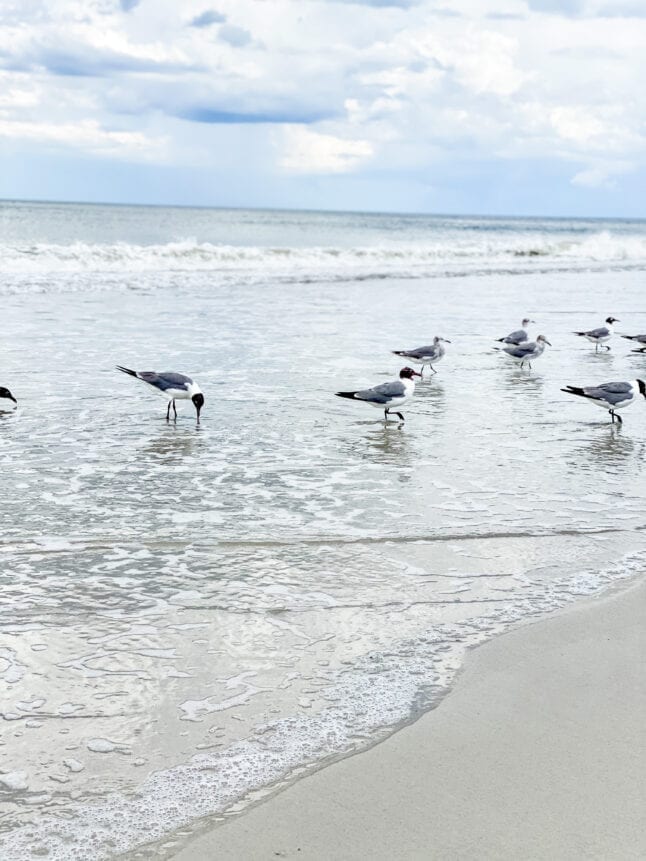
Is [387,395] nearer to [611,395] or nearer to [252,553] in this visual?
[611,395]

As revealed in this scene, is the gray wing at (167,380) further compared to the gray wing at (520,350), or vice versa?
the gray wing at (520,350)

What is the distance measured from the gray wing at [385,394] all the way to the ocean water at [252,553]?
27 centimetres

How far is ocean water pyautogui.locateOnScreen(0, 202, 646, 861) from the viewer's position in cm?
356

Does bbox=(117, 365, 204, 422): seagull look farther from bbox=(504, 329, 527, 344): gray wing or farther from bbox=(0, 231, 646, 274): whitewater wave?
bbox=(0, 231, 646, 274): whitewater wave

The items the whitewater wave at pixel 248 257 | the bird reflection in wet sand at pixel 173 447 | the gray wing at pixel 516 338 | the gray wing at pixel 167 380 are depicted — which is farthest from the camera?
the whitewater wave at pixel 248 257

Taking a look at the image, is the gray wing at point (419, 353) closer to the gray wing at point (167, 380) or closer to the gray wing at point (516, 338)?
the gray wing at point (516, 338)

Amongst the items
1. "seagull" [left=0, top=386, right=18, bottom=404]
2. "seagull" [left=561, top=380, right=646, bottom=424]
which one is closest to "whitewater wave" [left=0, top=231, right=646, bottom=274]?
"seagull" [left=0, top=386, right=18, bottom=404]

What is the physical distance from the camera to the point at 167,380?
10.0 m

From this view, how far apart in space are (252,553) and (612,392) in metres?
5.29

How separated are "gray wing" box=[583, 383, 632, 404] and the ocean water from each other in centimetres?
29

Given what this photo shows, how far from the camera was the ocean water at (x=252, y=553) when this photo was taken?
356 cm

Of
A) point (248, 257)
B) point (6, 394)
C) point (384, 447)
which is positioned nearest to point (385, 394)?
point (384, 447)

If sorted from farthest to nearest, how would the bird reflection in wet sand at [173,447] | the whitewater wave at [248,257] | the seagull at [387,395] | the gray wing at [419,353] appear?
the whitewater wave at [248,257]
the gray wing at [419,353]
the seagull at [387,395]
the bird reflection in wet sand at [173,447]

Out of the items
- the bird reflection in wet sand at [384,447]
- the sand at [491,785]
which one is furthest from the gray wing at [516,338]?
the sand at [491,785]
